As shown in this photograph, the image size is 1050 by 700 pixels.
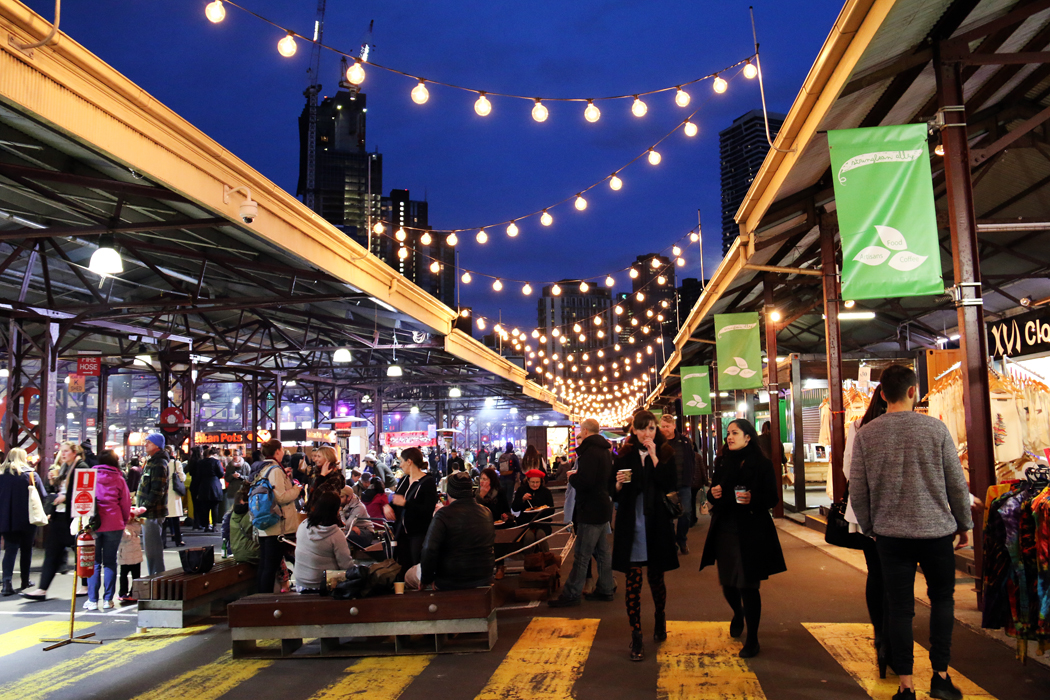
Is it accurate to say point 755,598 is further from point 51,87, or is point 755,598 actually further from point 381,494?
point 51,87

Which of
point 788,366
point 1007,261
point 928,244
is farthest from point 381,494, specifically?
point 1007,261

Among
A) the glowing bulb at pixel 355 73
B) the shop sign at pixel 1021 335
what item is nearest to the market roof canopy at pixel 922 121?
the shop sign at pixel 1021 335

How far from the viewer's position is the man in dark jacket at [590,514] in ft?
24.6

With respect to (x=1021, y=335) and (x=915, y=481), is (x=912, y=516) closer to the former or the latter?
(x=915, y=481)

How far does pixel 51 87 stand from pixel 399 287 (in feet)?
28.7

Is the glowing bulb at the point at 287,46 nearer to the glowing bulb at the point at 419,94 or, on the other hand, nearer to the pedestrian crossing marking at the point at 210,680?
the glowing bulb at the point at 419,94

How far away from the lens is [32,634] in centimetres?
754

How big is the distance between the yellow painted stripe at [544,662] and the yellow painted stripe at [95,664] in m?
3.12

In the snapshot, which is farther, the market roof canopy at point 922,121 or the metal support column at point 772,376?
the metal support column at point 772,376

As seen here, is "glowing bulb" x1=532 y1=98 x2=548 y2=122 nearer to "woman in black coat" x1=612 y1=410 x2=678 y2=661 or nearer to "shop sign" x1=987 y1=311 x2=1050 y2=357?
"woman in black coat" x1=612 y1=410 x2=678 y2=661

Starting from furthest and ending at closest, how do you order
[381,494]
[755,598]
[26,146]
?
[381,494]
[26,146]
[755,598]

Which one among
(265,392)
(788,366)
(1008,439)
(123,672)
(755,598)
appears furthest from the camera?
(265,392)

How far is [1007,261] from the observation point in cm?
1424

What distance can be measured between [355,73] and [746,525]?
684 cm
